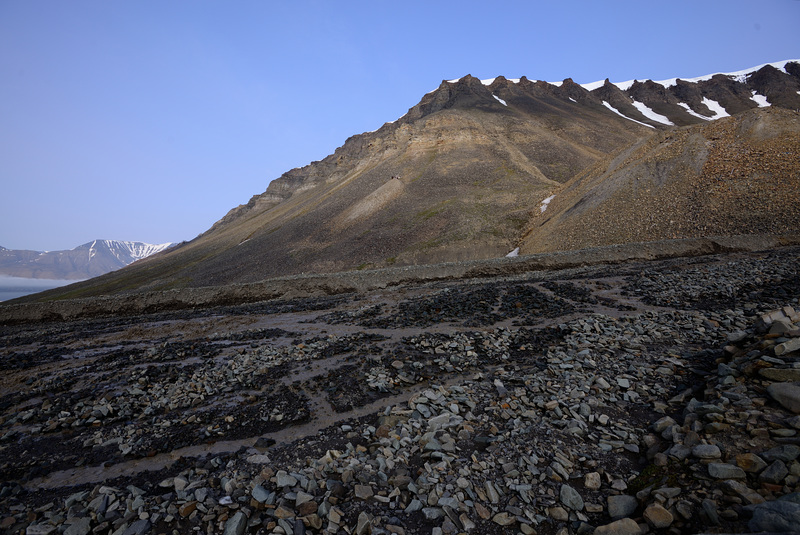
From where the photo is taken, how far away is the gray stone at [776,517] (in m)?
3.52

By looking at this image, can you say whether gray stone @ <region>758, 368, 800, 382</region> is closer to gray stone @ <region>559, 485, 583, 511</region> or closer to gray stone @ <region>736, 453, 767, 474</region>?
gray stone @ <region>736, 453, 767, 474</region>

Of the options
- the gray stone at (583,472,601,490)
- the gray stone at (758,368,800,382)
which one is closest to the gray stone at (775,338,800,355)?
the gray stone at (758,368,800,382)

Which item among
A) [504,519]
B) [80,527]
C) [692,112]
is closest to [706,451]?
[504,519]

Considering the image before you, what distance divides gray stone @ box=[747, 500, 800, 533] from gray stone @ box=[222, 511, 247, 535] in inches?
244

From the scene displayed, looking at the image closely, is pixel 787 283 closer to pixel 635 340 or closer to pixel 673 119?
pixel 635 340

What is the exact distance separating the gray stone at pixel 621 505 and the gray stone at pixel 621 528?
1.43 feet

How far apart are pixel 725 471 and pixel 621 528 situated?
157cm

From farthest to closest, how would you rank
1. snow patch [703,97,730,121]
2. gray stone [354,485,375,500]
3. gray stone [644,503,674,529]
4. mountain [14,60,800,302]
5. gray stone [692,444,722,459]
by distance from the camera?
snow patch [703,97,730,121]
mountain [14,60,800,302]
gray stone [354,485,375,500]
gray stone [692,444,722,459]
gray stone [644,503,674,529]

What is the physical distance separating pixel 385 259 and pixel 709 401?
52.1 meters

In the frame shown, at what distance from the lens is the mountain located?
121 ft

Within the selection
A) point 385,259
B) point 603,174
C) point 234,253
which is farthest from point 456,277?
point 234,253

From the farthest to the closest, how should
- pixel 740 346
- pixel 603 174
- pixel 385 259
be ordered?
pixel 385 259
pixel 603 174
pixel 740 346

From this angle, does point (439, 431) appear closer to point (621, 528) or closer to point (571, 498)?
point (571, 498)

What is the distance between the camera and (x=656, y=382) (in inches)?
325
